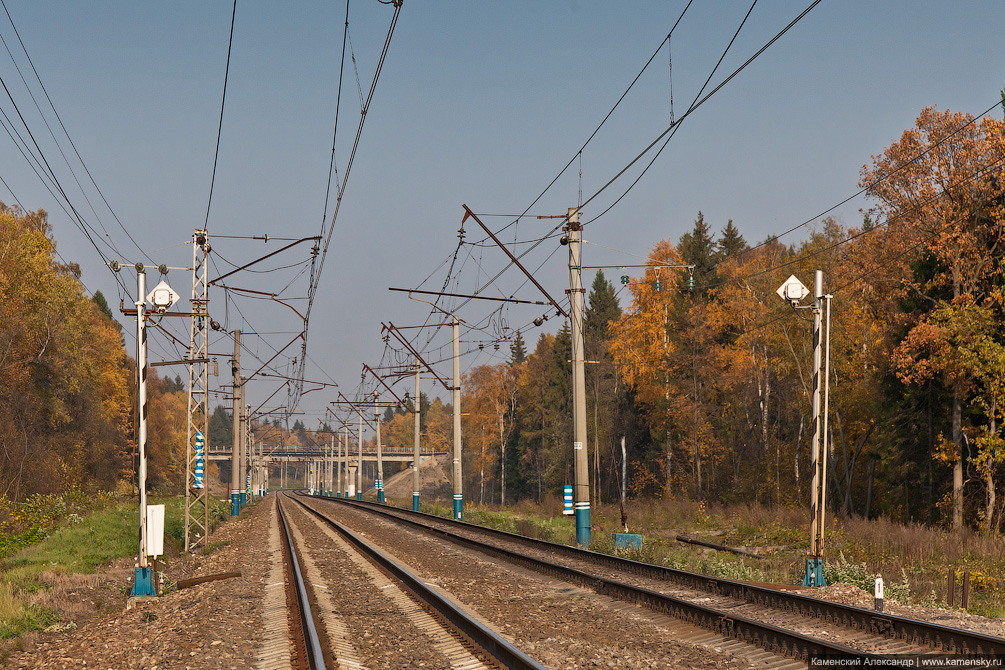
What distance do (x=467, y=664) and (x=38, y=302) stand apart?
53.9 metres

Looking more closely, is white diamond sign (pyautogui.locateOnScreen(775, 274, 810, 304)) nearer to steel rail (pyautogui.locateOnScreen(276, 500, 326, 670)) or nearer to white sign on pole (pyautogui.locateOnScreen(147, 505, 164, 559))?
steel rail (pyautogui.locateOnScreen(276, 500, 326, 670))

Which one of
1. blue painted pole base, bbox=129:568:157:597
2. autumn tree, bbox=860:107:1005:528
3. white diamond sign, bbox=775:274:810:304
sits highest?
autumn tree, bbox=860:107:1005:528

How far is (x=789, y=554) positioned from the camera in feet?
81.8

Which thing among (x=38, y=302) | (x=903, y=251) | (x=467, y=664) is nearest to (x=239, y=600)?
(x=467, y=664)

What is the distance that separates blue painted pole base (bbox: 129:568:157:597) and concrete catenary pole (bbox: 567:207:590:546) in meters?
12.6

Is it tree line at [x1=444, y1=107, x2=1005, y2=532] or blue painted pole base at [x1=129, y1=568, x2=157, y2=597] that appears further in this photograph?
tree line at [x1=444, y1=107, x2=1005, y2=532]

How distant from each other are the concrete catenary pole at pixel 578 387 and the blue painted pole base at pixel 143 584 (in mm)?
12606

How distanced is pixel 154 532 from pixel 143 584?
113 centimetres

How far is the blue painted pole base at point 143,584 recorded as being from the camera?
56.9 feet

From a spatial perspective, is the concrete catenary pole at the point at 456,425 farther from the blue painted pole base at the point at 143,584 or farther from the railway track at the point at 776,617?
the blue painted pole base at the point at 143,584

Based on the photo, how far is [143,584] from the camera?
17.4 m

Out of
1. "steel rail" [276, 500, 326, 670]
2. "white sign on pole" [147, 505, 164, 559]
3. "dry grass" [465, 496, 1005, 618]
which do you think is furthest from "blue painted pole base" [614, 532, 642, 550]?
"white sign on pole" [147, 505, 164, 559]

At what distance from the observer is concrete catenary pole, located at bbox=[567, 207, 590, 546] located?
26.2 metres

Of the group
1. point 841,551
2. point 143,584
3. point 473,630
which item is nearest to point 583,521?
point 841,551
